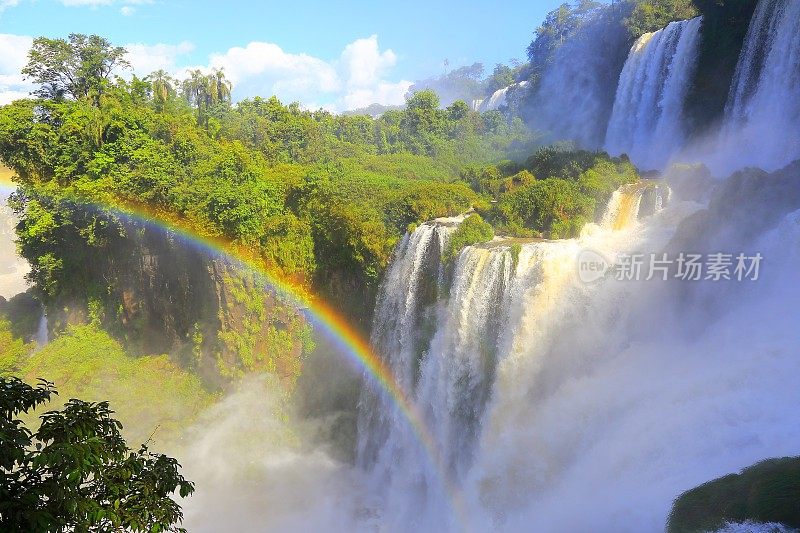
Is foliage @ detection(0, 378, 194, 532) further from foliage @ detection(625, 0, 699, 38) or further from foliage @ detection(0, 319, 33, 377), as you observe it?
foliage @ detection(625, 0, 699, 38)

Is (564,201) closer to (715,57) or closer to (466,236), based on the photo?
(466,236)

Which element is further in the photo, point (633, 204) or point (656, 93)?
point (656, 93)

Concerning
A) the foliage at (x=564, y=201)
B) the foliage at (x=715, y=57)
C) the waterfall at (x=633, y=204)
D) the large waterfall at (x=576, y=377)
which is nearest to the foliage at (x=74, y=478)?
the large waterfall at (x=576, y=377)

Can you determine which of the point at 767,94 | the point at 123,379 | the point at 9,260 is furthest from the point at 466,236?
the point at 9,260

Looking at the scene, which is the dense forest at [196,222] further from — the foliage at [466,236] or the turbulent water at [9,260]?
the turbulent water at [9,260]

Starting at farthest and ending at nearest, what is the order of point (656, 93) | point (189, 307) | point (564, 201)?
1. point (656, 93)
2. point (189, 307)
3. point (564, 201)

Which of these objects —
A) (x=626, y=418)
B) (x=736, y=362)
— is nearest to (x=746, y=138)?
(x=736, y=362)

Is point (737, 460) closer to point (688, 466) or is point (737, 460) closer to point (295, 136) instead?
point (688, 466)
